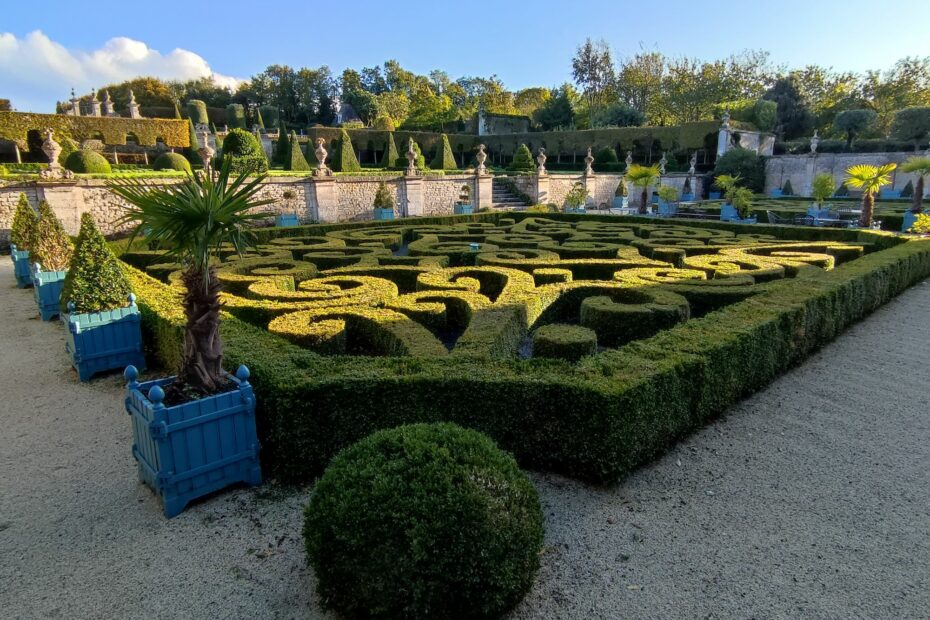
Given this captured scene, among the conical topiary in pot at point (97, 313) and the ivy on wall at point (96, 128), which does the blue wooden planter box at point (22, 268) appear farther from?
the ivy on wall at point (96, 128)

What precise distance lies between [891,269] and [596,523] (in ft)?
28.2

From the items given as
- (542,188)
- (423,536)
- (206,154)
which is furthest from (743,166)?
(423,536)

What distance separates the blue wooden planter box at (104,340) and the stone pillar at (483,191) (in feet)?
65.2

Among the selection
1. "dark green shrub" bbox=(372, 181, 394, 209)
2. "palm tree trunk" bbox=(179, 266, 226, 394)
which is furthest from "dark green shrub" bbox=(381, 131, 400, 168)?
"palm tree trunk" bbox=(179, 266, 226, 394)

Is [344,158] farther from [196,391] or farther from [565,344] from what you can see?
[196,391]

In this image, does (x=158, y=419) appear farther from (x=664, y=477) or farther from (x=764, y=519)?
(x=764, y=519)

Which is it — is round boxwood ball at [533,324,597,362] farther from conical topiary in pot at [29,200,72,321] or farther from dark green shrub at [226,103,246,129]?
dark green shrub at [226,103,246,129]

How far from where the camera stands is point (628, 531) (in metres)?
3.48

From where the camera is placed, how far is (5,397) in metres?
5.68

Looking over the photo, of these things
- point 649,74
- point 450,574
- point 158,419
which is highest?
point 649,74

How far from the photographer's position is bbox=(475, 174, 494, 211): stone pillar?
83.1ft

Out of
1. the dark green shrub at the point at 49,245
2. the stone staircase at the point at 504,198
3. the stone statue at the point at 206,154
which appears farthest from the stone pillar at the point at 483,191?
the dark green shrub at the point at 49,245

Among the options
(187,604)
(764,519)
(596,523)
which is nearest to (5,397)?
(187,604)

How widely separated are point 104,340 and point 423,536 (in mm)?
5422
